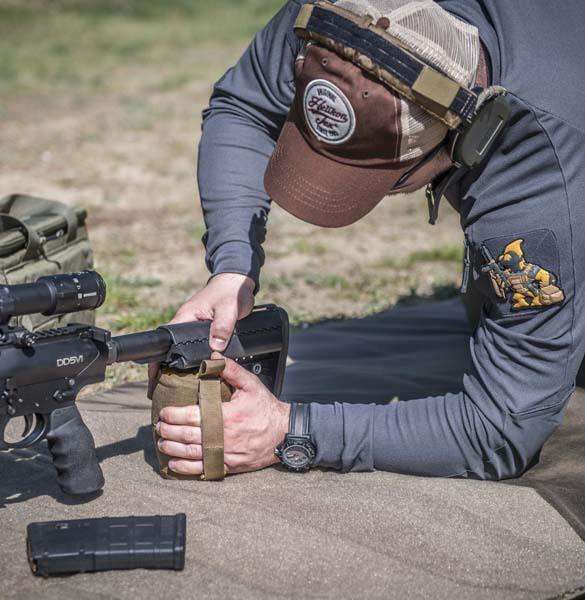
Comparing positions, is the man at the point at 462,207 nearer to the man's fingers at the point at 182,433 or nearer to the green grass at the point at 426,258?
the man's fingers at the point at 182,433

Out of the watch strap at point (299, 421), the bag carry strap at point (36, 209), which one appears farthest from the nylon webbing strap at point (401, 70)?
the bag carry strap at point (36, 209)

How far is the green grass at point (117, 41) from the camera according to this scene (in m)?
12.4

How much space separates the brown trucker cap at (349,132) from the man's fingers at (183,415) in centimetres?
71

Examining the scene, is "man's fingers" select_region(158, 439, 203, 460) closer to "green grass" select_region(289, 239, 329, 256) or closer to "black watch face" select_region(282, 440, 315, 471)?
"black watch face" select_region(282, 440, 315, 471)

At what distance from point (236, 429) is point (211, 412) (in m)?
0.11

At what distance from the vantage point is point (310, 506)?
2.90 m

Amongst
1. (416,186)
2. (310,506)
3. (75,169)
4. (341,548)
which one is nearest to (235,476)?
(310,506)

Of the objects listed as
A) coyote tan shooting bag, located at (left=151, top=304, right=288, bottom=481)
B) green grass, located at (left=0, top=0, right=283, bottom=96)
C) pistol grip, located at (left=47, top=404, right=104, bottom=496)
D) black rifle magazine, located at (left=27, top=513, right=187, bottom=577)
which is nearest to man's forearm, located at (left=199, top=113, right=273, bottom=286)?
coyote tan shooting bag, located at (left=151, top=304, right=288, bottom=481)

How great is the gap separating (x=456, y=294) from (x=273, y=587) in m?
3.36

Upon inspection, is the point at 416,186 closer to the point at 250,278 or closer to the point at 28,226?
the point at 250,278

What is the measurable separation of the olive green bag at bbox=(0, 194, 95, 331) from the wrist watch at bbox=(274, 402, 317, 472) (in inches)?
51.4

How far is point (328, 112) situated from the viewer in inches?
107

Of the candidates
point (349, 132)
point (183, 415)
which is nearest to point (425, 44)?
point (349, 132)

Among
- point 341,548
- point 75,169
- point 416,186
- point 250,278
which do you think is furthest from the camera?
point 75,169
